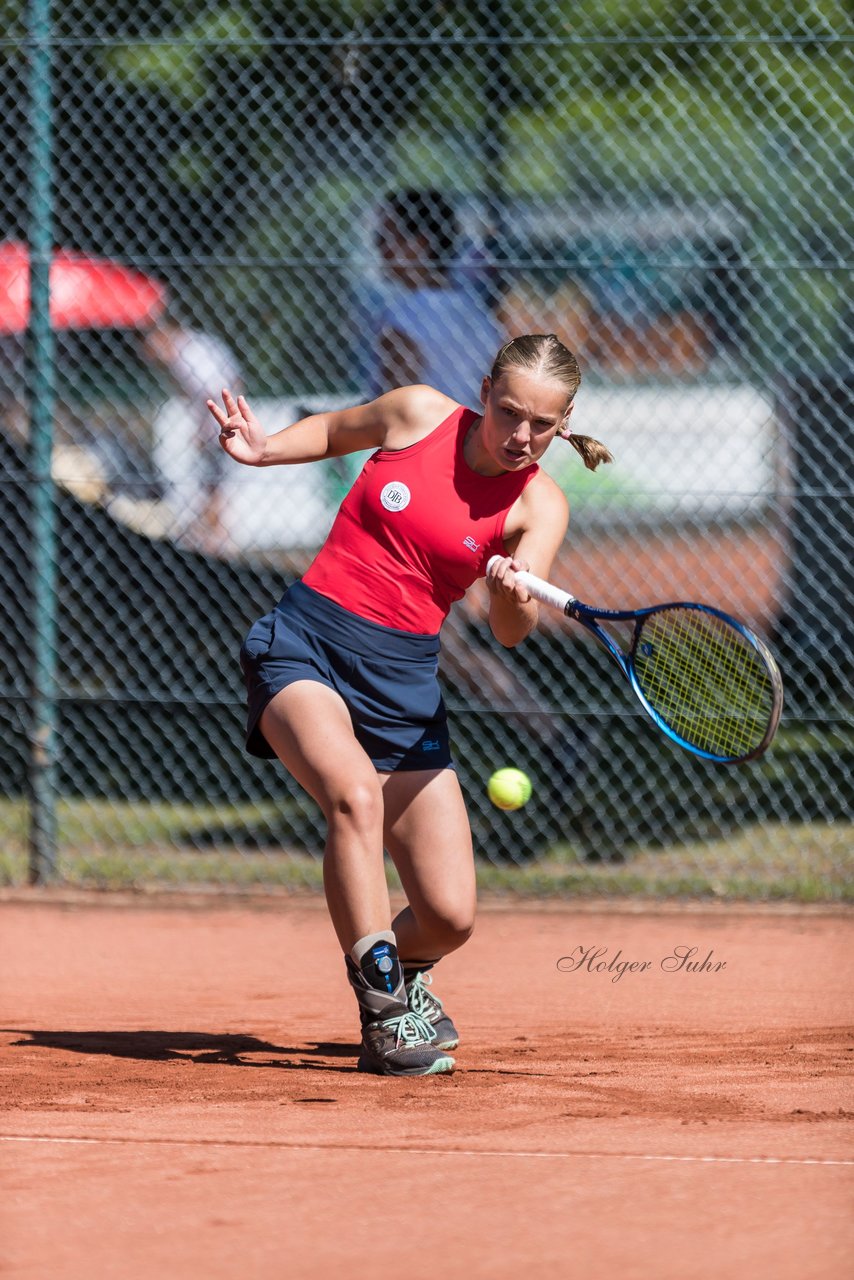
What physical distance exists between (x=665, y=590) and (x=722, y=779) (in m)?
2.05

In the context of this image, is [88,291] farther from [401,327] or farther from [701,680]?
[701,680]

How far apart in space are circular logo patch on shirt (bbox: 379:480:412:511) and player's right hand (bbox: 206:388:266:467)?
11.9 inches

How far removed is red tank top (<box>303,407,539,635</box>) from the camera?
3.89 meters

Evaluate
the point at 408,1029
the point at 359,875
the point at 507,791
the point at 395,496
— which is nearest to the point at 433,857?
the point at 359,875

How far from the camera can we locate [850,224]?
7199 mm

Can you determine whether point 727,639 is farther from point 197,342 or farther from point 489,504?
point 197,342

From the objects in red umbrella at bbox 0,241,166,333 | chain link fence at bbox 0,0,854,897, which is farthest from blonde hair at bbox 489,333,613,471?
red umbrella at bbox 0,241,166,333

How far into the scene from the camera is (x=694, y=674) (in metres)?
3.93

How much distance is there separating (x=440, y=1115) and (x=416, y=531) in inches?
50.4

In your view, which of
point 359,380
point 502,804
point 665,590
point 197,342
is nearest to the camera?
point 502,804

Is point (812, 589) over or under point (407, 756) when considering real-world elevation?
over

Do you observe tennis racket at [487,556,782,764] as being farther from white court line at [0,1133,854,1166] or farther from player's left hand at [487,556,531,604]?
white court line at [0,1133,854,1166]

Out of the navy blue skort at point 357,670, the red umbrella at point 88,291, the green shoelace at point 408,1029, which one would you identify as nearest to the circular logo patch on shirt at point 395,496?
the navy blue skort at point 357,670

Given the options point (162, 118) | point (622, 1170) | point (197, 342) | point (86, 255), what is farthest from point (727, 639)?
point (197, 342)
